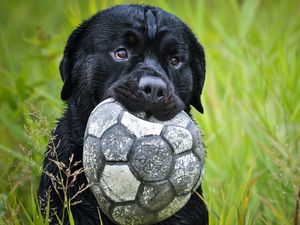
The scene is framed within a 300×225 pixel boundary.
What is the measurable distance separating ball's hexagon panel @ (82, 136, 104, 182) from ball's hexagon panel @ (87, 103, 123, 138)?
0.14 feet

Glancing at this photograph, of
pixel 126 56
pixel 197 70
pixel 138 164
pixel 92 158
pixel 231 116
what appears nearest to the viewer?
pixel 138 164

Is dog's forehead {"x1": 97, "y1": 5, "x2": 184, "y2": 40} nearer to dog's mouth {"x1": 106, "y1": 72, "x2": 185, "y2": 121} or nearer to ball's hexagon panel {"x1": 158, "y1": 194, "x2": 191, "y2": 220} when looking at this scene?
dog's mouth {"x1": 106, "y1": 72, "x2": 185, "y2": 121}

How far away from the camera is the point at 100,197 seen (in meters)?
3.68

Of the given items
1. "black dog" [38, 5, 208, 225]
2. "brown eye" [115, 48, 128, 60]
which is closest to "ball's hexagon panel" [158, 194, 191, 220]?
"black dog" [38, 5, 208, 225]

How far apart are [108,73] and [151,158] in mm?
891

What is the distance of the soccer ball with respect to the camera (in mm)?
3551

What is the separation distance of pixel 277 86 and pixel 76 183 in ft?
7.94

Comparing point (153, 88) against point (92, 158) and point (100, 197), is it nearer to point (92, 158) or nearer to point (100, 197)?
point (92, 158)

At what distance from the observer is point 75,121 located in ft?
14.1

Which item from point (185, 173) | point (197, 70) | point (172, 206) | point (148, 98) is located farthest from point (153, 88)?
point (197, 70)

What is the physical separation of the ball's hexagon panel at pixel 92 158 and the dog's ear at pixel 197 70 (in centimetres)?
116

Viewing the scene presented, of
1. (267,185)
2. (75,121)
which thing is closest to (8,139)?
(75,121)

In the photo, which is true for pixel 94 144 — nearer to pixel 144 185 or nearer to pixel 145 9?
pixel 144 185

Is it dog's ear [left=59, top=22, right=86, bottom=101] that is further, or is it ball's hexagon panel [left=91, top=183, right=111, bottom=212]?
dog's ear [left=59, top=22, right=86, bottom=101]
